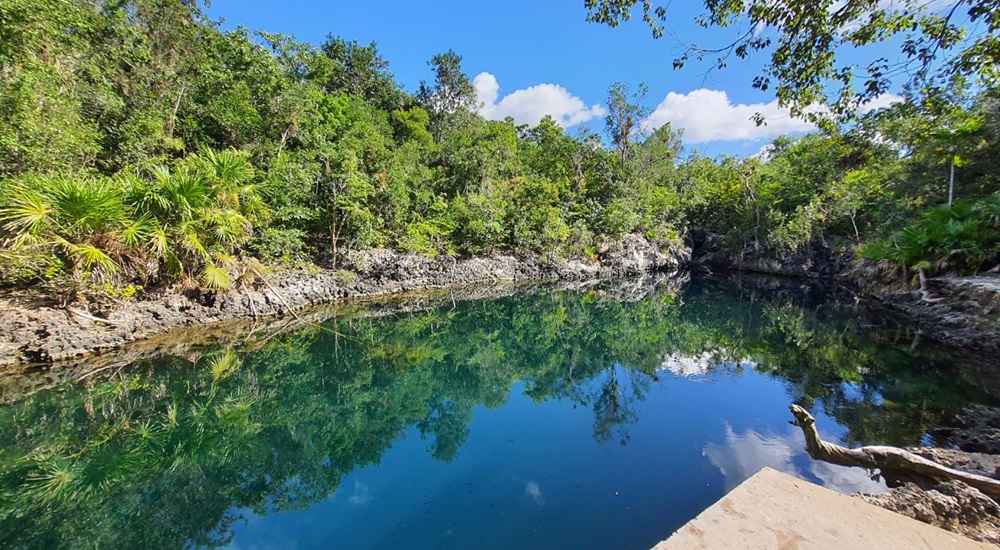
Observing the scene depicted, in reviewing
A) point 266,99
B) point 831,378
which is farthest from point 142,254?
point 831,378

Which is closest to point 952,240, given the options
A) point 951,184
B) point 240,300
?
point 951,184

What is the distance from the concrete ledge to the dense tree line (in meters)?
4.19

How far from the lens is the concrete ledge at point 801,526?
2404 millimetres

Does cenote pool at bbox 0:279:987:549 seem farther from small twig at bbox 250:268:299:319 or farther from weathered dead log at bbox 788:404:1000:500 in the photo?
small twig at bbox 250:268:299:319

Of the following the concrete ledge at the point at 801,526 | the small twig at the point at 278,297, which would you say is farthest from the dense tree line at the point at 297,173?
the concrete ledge at the point at 801,526

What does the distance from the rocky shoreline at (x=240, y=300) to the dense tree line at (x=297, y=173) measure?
24.2 inches

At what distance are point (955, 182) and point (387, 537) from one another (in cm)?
1999

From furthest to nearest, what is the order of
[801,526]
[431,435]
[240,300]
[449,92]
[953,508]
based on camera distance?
[449,92], [240,300], [431,435], [953,508], [801,526]

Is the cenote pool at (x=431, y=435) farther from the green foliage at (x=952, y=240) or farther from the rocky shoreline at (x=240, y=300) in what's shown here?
the green foliage at (x=952, y=240)

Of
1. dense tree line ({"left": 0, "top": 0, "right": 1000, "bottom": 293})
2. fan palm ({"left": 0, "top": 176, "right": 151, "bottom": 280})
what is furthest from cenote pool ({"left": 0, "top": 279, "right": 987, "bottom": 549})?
dense tree line ({"left": 0, "top": 0, "right": 1000, "bottom": 293})

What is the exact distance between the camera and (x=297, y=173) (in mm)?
13141

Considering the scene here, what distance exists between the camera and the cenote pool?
3566 mm

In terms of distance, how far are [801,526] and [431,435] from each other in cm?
414

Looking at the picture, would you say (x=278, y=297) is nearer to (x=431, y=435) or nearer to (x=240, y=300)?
(x=240, y=300)
